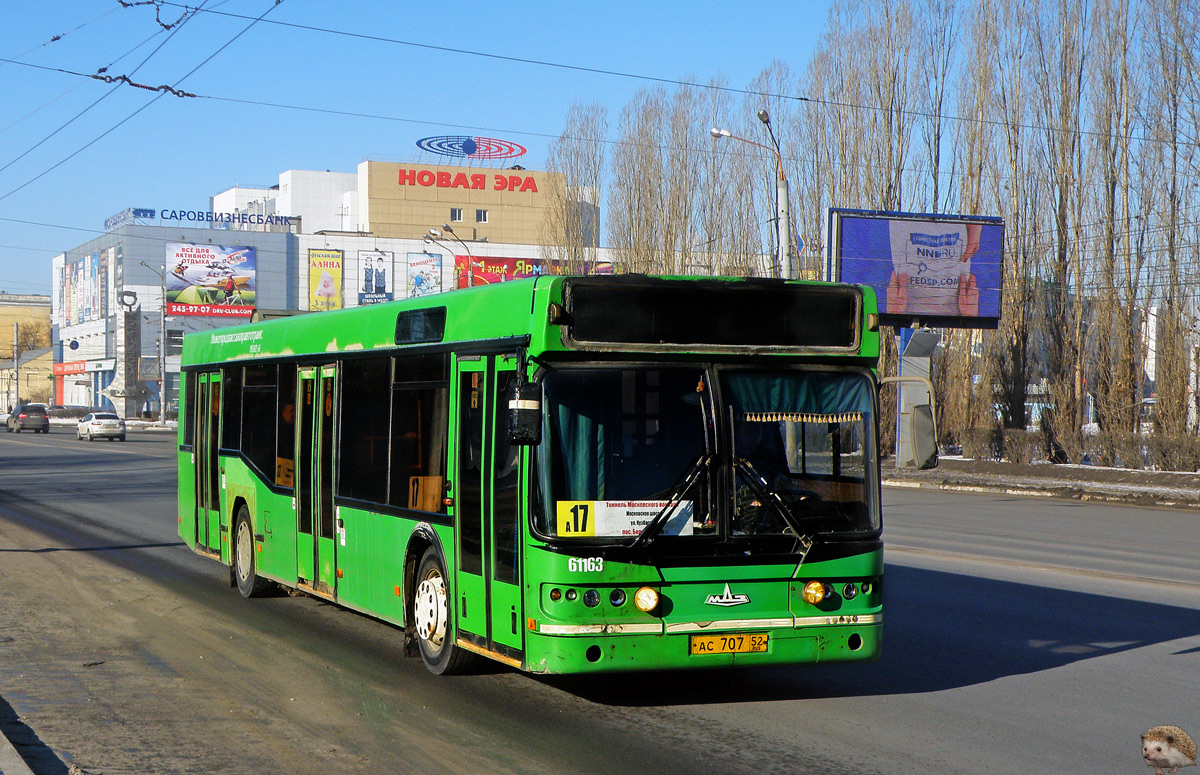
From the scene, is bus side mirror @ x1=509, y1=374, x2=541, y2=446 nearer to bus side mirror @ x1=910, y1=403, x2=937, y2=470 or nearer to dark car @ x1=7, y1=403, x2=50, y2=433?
bus side mirror @ x1=910, y1=403, x2=937, y2=470

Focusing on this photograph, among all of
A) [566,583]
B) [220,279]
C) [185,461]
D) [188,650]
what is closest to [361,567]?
[188,650]

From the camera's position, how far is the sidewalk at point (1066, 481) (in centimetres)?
2830

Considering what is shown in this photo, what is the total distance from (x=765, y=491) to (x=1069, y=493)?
24.7m

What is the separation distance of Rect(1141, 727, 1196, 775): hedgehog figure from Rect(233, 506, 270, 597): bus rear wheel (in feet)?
27.1

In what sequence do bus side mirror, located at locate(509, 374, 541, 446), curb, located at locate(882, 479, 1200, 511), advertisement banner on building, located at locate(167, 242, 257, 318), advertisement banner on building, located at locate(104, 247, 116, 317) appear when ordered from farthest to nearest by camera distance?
advertisement banner on building, located at locate(104, 247, 116, 317), advertisement banner on building, located at locate(167, 242, 257, 318), curb, located at locate(882, 479, 1200, 511), bus side mirror, located at locate(509, 374, 541, 446)

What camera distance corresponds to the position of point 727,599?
725 cm

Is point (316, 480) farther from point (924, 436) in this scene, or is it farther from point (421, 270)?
point (421, 270)

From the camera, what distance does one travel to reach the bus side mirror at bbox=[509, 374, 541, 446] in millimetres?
7016

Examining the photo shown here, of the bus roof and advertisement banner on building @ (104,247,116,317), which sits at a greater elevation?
advertisement banner on building @ (104,247,116,317)

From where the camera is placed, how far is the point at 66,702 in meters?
7.72

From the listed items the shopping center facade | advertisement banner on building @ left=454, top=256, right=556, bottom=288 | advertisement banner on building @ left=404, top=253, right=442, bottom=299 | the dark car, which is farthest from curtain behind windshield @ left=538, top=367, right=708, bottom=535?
advertisement banner on building @ left=404, top=253, right=442, bottom=299

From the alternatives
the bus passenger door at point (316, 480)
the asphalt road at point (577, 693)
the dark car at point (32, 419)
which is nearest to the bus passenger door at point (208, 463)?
the asphalt road at point (577, 693)

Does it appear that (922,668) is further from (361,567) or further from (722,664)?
(361,567)

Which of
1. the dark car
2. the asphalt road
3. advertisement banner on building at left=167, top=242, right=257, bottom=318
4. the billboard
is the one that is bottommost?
the dark car
